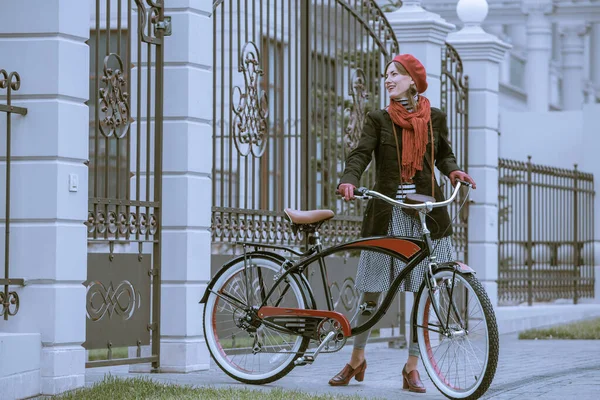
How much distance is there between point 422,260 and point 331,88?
14.0 ft

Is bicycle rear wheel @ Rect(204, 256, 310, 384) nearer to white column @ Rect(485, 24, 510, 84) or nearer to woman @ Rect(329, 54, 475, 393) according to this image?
woman @ Rect(329, 54, 475, 393)

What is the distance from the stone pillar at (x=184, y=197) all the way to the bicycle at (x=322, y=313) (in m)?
0.44

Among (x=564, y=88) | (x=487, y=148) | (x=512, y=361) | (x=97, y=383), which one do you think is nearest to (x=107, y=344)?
(x=97, y=383)

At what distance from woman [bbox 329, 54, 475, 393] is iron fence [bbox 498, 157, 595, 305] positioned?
7221 mm

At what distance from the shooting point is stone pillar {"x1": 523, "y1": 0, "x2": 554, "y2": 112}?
25.7 meters

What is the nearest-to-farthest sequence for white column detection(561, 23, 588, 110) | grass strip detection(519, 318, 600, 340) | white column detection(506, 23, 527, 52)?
grass strip detection(519, 318, 600, 340)
white column detection(561, 23, 588, 110)
white column detection(506, 23, 527, 52)

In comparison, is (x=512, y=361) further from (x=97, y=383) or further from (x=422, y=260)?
(x=97, y=383)

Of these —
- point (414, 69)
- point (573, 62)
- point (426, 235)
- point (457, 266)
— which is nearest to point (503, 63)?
point (573, 62)

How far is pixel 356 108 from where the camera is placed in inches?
430

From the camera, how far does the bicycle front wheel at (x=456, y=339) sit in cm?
670

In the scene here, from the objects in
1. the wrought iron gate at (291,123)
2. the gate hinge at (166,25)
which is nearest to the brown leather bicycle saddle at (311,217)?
the wrought iron gate at (291,123)

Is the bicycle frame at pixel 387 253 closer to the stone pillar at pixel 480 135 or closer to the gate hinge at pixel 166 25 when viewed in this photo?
the gate hinge at pixel 166 25

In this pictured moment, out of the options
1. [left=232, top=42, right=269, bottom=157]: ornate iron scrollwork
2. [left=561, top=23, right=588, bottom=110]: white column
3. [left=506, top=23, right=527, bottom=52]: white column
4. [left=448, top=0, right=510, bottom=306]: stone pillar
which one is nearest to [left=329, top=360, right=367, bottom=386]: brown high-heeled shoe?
[left=232, top=42, right=269, bottom=157]: ornate iron scrollwork

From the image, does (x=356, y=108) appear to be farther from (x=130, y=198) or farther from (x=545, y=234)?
(x=545, y=234)
